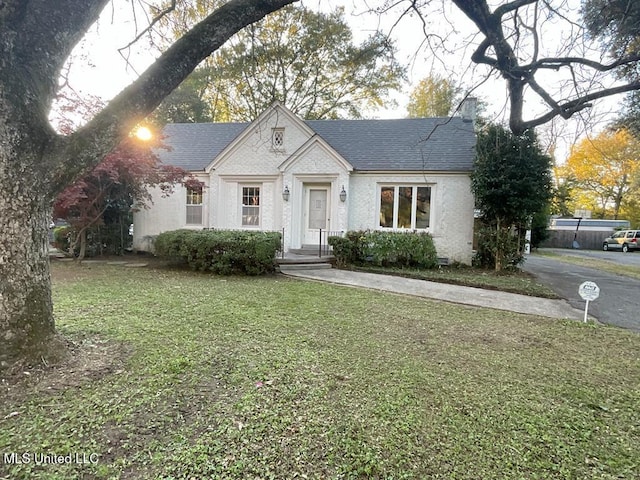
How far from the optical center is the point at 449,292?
24.6ft

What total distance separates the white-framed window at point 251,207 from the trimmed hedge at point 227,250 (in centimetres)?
367

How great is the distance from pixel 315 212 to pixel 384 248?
3300 mm

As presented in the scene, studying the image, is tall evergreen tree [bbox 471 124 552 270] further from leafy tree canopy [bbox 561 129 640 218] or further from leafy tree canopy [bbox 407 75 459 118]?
leafy tree canopy [bbox 561 129 640 218]

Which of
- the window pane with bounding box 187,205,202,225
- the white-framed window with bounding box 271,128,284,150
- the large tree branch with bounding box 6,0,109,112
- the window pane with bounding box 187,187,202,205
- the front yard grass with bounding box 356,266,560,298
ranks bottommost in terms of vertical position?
the front yard grass with bounding box 356,266,560,298

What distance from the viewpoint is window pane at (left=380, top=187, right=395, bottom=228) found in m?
12.0

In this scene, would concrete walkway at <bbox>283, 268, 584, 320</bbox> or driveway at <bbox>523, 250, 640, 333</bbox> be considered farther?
concrete walkway at <bbox>283, 268, 584, 320</bbox>

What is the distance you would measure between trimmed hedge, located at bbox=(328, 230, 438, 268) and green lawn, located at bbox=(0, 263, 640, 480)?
205 inches

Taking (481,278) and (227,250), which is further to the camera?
(481,278)

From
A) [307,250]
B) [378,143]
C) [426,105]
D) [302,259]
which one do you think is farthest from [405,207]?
[426,105]

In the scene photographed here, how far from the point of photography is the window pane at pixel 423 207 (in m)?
11.7

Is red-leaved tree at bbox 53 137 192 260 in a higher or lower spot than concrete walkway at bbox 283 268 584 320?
higher

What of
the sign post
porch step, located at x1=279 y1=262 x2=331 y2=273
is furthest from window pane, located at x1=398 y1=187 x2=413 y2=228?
the sign post

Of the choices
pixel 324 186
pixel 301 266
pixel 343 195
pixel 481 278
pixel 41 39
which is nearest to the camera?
pixel 41 39

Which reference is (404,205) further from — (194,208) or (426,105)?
(426,105)
